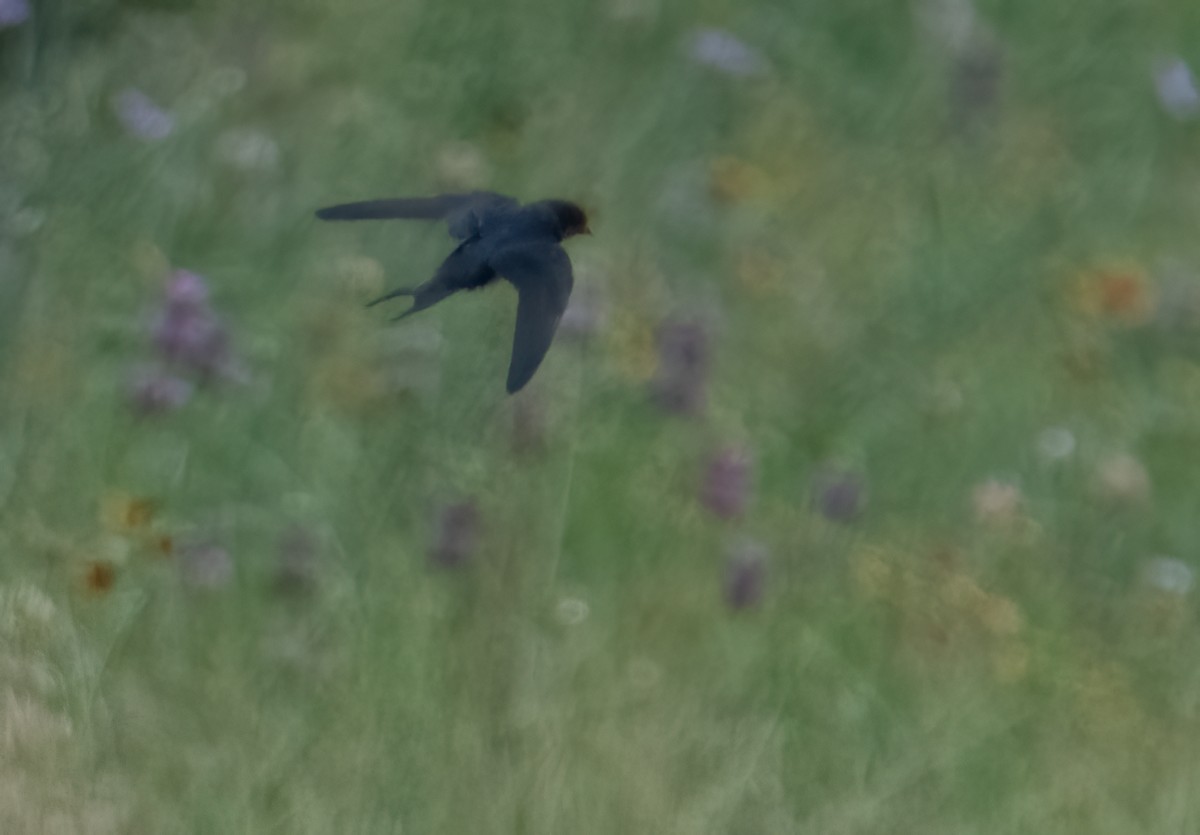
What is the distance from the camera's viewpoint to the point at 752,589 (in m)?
0.86

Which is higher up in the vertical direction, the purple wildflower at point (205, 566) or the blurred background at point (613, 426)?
the blurred background at point (613, 426)

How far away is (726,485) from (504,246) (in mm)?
318

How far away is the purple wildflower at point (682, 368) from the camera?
935mm

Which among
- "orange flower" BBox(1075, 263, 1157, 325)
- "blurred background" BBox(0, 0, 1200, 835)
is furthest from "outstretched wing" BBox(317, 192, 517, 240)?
"orange flower" BBox(1075, 263, 1157, 325)

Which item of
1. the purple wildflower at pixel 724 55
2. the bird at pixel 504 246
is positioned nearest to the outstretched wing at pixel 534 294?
the bird at pixel 504 246

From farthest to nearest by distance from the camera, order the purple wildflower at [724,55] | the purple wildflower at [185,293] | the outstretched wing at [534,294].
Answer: the purple wildflower at [724,55] < the purple wildflower at [185,293] < the outstretched wing at [534,294]

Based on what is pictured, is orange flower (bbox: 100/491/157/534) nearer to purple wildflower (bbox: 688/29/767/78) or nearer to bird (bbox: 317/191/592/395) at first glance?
bird (bbox: 317/191/592/395)

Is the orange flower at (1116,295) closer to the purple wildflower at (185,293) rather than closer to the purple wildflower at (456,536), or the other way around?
the purple wildflower at (456,536)

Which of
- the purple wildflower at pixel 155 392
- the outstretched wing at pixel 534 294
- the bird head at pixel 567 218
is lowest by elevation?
the purple wildflower at pixel 155 392

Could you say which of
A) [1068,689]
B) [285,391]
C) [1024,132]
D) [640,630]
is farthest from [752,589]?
[1024,132]

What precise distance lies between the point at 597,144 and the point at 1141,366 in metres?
0.53

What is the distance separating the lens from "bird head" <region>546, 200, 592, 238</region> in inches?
28.5

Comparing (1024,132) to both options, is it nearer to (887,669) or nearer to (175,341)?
(887,669)

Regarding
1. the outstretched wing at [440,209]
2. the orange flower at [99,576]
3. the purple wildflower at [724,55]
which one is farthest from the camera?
the purple wildflower at [724,55]
